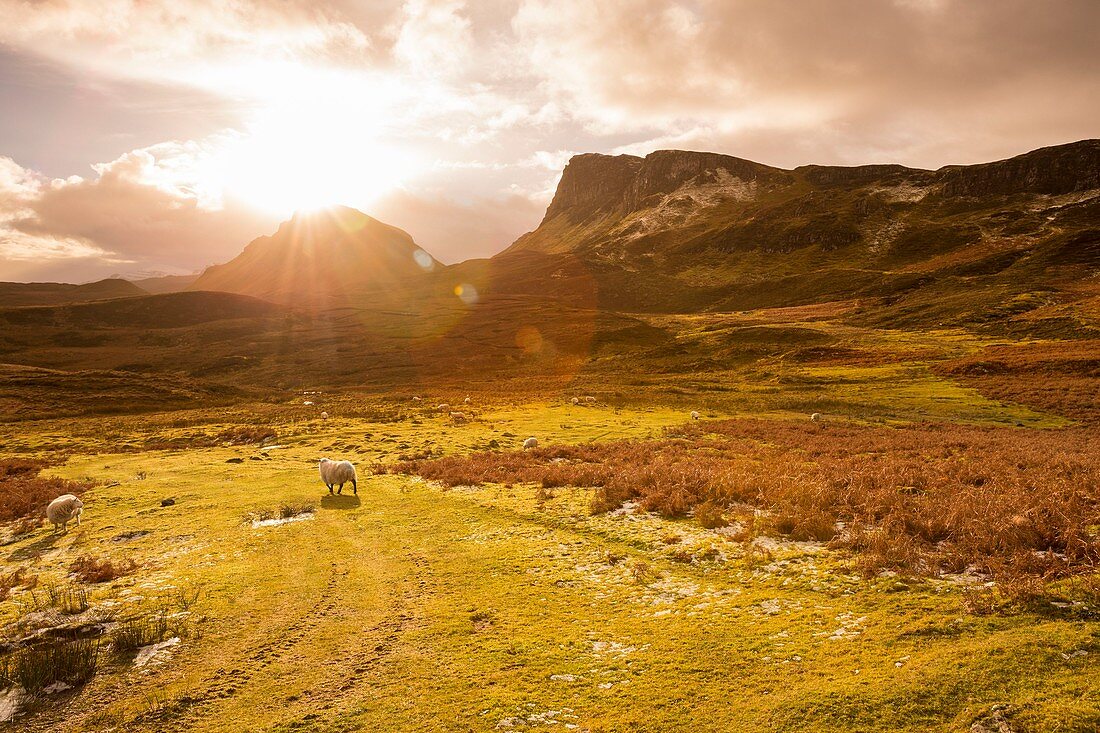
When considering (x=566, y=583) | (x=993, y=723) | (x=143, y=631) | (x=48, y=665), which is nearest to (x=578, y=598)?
(x=566, y=583)

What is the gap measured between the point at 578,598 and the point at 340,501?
13.2 metres

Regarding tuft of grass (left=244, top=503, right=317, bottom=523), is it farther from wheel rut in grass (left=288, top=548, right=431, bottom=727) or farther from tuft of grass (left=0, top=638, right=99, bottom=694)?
tuft of grass (left=0, top=638, right=99, bottom=694)

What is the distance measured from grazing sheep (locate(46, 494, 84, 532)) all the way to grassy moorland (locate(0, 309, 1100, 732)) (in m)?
1.07

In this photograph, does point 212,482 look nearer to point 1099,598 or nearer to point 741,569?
point 741,569

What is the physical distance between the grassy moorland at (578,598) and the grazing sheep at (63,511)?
1.07 metres

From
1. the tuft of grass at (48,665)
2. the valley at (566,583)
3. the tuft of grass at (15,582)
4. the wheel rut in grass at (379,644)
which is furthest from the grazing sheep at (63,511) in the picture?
the wheel rut in grass at (379,644)

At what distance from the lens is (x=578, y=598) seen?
408 inches

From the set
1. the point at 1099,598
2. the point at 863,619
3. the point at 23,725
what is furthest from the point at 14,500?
the point at 1099,598

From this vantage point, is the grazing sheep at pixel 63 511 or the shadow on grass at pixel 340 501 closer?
the grazing sheep at pixel 63 511

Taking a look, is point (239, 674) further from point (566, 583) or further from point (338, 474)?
point (338, 474)

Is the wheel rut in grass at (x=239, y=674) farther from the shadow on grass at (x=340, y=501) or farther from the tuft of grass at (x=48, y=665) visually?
the shadow on grass at (x=340, y=501)

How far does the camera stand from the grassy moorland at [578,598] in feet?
21.4

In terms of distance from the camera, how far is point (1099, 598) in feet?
23.1

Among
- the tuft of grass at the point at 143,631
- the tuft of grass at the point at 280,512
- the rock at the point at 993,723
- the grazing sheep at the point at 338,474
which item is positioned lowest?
the tuft of grass at the point at 280,512
